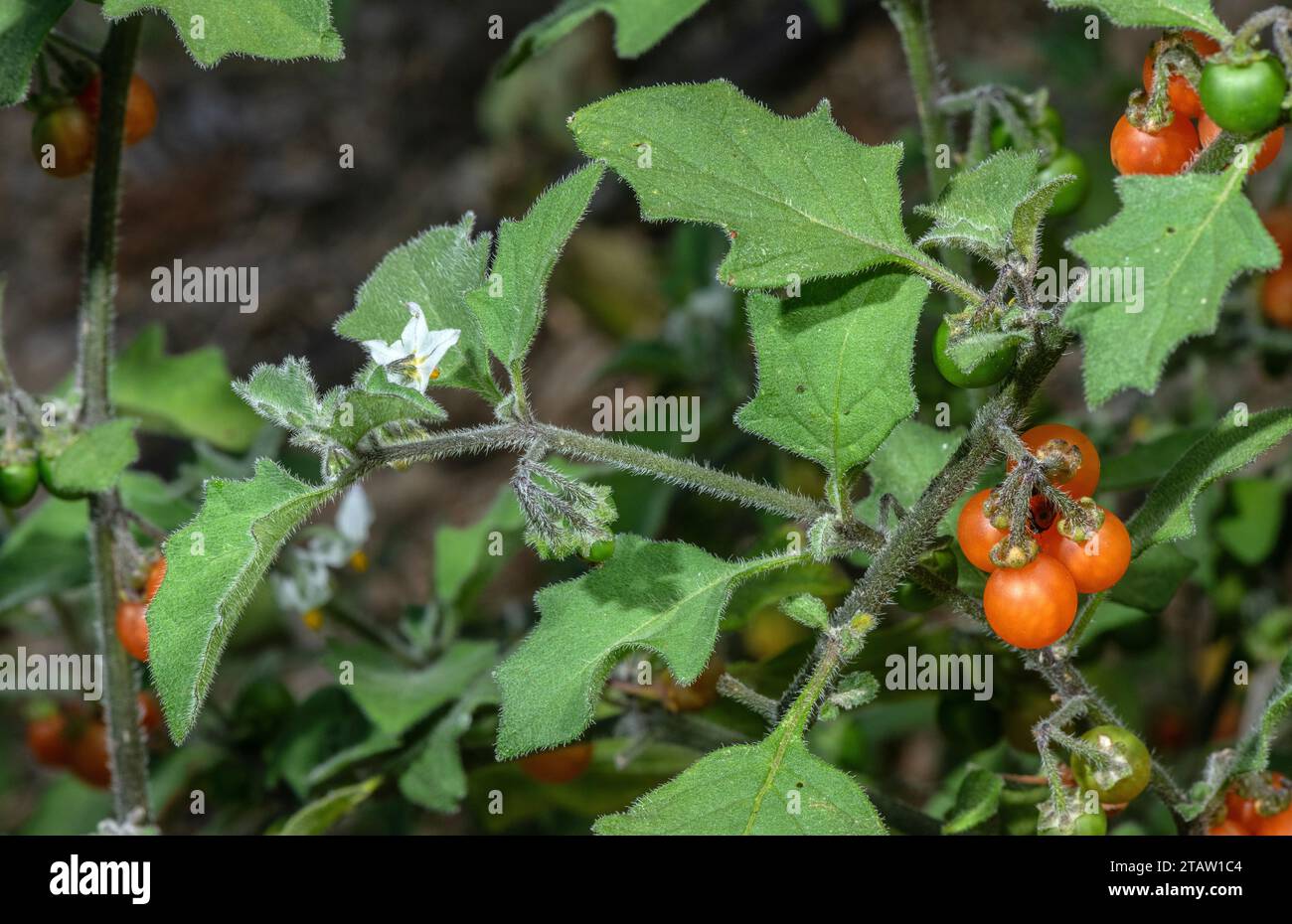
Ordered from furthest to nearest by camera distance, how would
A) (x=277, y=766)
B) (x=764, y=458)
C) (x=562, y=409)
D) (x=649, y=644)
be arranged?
(x=562, y=409), (x=764, y=458), (x=277, y=766), (x=649, y=644)

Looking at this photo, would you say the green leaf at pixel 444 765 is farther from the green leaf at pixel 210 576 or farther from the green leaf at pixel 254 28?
the green leaf at pixel 254 28

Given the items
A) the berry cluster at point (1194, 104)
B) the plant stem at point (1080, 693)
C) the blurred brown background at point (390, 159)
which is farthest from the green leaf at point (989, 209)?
the blurred brown background at point (390, 159)

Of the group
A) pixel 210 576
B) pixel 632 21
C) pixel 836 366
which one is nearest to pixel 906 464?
pixel 836 366

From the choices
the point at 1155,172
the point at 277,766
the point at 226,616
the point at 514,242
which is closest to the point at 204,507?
the point at 226,616

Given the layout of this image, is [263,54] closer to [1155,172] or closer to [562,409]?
[1155,172]

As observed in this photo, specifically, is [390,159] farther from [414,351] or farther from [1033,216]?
[1033,216]

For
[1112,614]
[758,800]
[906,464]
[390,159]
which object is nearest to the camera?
[758,800]

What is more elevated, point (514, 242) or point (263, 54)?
point (263, 54)

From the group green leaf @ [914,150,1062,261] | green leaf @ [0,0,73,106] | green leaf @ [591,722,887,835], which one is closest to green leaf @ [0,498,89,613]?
green leaf @ [0,0,73,106]
